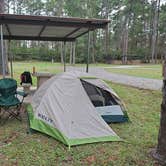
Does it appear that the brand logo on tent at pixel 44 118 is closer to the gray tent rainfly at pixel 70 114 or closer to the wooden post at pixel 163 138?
the gray tent rainfly at pixel 70 114

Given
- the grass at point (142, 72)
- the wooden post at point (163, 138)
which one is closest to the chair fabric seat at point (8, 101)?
the wooden post at point (163, 138)

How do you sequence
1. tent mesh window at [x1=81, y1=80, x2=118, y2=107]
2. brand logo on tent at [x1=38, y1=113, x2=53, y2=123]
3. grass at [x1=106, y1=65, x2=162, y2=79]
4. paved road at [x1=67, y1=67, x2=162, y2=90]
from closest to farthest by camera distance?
brand logo on tent at [x1=38, y1=113, x2=53, y2=123], tent mesh window at [x1=81, y1=80, x2=118, y2=107], paved road at [x1=67, y1=67, x2=162, y2=90], grass at [x1=106, y1=65, x2=162, y2=79]

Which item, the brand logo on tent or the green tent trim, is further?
the brand logo on tent

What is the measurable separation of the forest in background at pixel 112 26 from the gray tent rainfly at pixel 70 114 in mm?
27285

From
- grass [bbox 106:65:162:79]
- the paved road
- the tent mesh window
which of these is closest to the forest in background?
grass [bbox 106:65:162:79]

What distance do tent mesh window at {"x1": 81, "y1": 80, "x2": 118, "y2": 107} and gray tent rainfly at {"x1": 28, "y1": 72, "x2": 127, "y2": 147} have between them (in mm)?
199

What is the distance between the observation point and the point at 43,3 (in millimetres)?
38469

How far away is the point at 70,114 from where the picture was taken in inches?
164

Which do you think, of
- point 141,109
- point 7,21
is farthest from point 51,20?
point 141,109

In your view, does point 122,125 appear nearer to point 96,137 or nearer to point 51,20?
point 96,137

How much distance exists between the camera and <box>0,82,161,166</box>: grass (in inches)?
132

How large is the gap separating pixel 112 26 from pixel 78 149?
37.9m

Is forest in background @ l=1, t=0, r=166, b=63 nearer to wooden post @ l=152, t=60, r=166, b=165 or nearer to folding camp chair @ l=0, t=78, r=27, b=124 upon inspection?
folding camp chair @ l=0, t=78, r=27, b=124

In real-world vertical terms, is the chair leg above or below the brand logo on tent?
below
